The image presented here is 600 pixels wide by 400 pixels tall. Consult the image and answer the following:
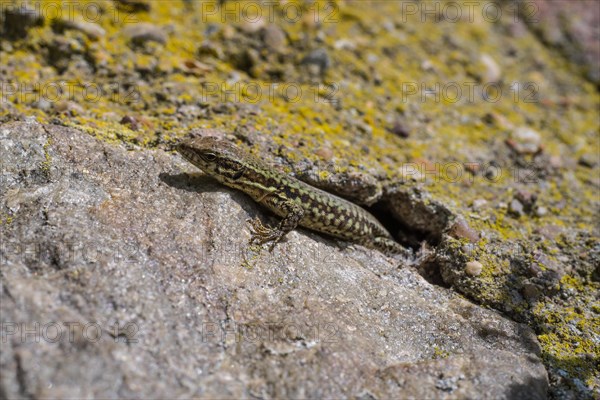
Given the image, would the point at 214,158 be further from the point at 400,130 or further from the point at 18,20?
the point at 18,20

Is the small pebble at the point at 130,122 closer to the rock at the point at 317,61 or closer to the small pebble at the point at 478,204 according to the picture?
the rock at the point at 317,61

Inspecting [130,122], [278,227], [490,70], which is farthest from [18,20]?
[490,70]

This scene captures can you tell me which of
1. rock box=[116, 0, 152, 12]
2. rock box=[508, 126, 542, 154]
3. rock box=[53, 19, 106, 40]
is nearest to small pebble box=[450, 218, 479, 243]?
rock box=[508, 126, 542, 154]

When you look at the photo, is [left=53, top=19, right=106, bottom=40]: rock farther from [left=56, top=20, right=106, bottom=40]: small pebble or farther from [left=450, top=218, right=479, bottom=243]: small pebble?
[left=450, top=218, right=479, bottom=243]: small pebble

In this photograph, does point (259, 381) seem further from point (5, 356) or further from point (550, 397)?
point (550, 397)

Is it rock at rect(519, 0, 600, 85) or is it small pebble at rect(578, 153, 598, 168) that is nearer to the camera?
small pebble at rect(578, 153, 598, 168)

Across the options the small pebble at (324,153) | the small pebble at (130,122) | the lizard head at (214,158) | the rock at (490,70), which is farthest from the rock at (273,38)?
the rock at (490,70)

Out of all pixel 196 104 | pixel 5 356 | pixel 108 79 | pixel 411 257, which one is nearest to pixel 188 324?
pixel 5 356
